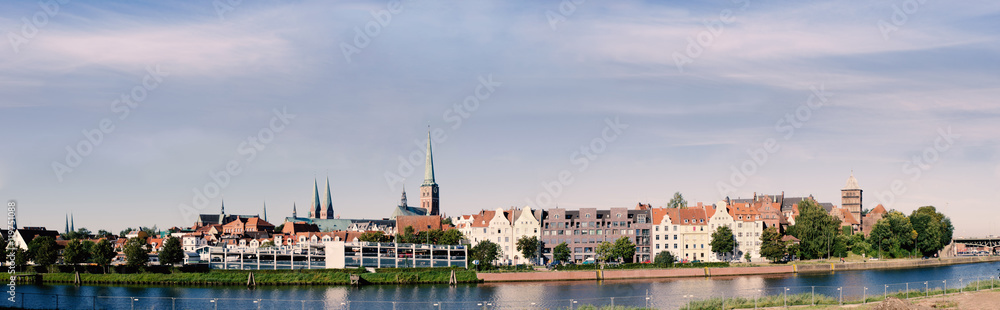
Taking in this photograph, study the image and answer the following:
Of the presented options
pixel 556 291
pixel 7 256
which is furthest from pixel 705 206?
pixel 7 256

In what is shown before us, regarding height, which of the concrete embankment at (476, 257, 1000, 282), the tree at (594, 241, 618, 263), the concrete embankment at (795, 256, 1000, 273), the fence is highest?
the tree at (594, 241, 618, 263)

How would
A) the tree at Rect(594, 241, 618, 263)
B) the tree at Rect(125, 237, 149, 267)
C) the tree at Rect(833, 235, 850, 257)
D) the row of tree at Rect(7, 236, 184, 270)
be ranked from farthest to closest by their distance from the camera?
the tree at Rect(833, 235, 850, 257) → the tree at Rect(594, 241, 618, 263) → the row of tree at Rect(7, 236, 184, 270) → the tree at Rect(125, 237, 149, 267)

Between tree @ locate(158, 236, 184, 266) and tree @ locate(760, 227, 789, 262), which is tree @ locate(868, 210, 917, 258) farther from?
tree @ locate(158, 236, 184, 266)

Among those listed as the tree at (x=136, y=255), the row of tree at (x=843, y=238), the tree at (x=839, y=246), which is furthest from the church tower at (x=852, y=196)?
the tree at (x=136, y=255)

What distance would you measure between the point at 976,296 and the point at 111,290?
79.5 meters

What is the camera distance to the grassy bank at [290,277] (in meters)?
100

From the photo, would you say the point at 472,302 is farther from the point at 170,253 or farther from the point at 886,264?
the point at 886,264

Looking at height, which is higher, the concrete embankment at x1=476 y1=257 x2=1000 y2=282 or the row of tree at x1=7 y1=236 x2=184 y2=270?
the row of tree at x1=7 y1=236 x2=184 y2=270

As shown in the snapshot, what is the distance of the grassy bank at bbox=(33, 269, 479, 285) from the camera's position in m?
100

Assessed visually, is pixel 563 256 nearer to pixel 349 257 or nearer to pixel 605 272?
pixel 605 272

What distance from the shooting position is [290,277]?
100688mm

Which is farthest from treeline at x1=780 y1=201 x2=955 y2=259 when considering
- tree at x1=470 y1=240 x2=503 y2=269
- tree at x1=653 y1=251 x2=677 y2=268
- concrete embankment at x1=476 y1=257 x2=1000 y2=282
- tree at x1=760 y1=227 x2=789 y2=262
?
tree at x1=470 y1=240 x2=503 y2=269

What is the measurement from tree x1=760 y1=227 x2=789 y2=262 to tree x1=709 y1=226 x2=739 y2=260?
409 cm

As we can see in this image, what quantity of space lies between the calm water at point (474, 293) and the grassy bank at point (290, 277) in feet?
9.96
